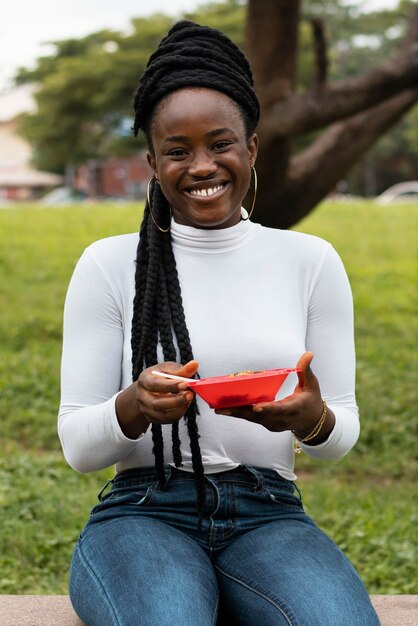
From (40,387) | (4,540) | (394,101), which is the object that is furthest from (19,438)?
(394,101)

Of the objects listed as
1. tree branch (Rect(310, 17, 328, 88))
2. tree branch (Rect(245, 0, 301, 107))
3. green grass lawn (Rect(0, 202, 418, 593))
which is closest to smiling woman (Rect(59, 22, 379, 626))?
green grass lawn (Rect(0, 202, 418, 593))

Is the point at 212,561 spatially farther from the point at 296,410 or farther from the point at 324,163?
the point at 324,163

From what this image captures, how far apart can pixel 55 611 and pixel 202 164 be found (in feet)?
3.81

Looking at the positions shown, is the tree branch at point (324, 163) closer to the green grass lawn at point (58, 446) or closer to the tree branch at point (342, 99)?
the tree branch at point (342, 99)

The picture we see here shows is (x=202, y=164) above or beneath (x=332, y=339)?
above

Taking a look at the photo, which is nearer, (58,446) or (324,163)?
(58,446)

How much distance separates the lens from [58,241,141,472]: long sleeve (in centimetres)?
227

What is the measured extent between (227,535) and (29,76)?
31793mm

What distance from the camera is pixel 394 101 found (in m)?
5.97

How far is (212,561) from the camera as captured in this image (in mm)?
2283

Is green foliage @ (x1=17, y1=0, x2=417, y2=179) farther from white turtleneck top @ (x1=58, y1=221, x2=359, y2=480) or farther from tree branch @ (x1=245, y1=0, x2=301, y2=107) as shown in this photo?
white turtleneck top @ (x1=58, y1=221, x2=359, y2=480)

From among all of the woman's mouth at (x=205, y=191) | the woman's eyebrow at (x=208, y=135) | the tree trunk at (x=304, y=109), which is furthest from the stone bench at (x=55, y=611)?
the tree trunk at (x=304, y=109)

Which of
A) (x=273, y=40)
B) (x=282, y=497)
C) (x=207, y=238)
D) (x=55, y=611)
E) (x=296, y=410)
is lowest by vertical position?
(x=55, y=611)

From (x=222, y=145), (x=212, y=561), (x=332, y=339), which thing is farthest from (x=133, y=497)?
(x=222, y=145)
